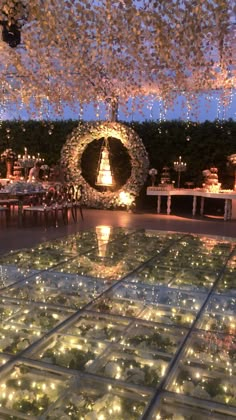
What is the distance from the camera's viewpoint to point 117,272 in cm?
383

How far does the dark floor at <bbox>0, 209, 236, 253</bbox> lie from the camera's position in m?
8.51

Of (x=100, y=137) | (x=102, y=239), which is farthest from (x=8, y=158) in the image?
(x=102, y=239)

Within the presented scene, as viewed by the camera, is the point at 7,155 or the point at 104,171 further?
the point at 7,155

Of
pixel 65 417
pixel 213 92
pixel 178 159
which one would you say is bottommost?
pixel 65 417

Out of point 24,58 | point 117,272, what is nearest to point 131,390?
point 117,272

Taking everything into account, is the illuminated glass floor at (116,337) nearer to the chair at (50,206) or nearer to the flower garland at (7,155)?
the chair at (50,206)

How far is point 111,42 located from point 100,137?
258 inches

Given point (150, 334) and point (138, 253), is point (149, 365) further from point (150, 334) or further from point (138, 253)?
point (138, 253)

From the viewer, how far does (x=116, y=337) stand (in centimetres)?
252

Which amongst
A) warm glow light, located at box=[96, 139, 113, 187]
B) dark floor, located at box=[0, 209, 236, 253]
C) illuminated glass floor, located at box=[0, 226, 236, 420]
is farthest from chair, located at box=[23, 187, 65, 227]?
illuminated glass floor, located at box=[0, 226, 236, 420]

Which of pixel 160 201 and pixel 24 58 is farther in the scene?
pixel 160 201

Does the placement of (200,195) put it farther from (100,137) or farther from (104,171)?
(100,137)

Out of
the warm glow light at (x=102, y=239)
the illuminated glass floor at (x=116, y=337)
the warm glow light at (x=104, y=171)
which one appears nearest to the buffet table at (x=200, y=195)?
the warm glow light at (x=104, y=171)

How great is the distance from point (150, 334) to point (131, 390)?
0.59 m
